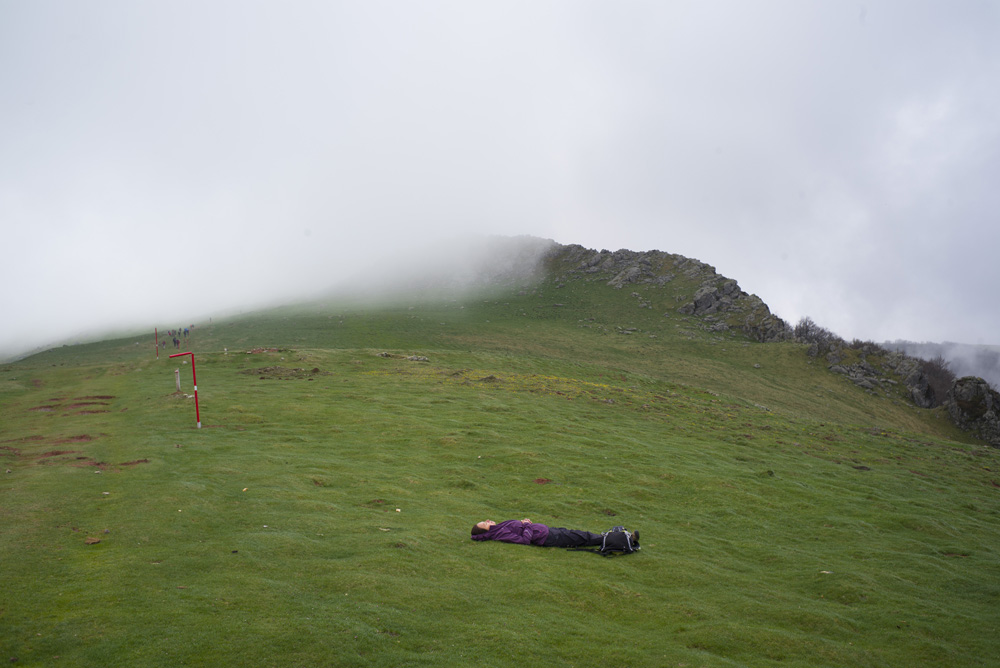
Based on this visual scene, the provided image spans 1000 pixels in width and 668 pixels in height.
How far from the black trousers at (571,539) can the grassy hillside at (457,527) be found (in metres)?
0.41

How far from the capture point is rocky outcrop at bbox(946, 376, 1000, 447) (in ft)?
201

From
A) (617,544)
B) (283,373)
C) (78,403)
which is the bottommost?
(617,544)

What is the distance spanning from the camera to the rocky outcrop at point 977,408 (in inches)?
2411

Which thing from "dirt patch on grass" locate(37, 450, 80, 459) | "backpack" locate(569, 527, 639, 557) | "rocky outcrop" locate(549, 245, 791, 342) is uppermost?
"rocky outcrop" locate(549, 245, 791, 342)

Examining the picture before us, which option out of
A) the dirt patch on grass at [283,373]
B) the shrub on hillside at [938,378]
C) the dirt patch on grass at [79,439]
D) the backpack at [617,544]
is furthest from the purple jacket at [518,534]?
the shrub on hillside at [938,378]

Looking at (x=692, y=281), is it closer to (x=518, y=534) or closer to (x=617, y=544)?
(x=617, y=544)

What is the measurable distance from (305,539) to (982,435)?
76.3 m

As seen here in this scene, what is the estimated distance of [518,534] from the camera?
16906 millimetres

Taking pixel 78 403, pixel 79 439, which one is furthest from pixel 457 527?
pixel 78 403

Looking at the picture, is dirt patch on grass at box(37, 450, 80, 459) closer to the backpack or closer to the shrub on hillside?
the backpack

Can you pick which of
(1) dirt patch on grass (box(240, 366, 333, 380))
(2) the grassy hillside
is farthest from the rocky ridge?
(1) dirt patch on grass (box(240, 366, 333, 380))

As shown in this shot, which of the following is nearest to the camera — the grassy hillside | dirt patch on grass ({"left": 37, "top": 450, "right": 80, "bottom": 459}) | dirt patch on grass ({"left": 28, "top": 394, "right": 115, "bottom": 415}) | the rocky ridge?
the grassy hillside

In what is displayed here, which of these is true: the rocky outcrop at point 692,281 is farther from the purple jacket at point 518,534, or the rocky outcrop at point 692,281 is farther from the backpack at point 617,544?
the purple jacket at point 518,534

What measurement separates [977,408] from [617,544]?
69.8 metres
